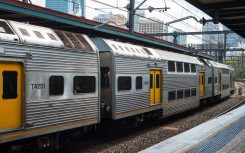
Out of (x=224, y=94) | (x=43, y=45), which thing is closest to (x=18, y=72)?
(x=43, y=45)

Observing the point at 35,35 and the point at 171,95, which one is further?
the point at 171,95

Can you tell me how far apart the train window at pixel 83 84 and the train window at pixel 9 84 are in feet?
8.06

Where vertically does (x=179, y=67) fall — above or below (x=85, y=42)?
below

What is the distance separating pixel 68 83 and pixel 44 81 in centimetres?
111

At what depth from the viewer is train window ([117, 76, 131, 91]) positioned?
42.7ft

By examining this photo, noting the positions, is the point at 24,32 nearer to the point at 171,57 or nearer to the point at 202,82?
the point at 171,57

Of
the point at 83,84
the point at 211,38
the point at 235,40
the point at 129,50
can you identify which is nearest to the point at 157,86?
the point at 129,50

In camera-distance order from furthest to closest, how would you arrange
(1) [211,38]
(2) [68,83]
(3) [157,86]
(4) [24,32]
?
1. (1) [211,38]
2. (3) [157,86]
3. (2) [68,83]
4. (4) [24,32]

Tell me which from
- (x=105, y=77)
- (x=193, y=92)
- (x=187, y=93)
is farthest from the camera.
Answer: (x=193, y=92)

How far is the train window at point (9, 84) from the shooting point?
816cm

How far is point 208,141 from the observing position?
36.3ft

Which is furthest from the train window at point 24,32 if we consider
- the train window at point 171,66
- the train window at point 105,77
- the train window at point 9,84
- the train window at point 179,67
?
the train window at point 179,67

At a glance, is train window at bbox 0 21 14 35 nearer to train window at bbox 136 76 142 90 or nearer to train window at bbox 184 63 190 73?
train window at bbox 136 76 142 90

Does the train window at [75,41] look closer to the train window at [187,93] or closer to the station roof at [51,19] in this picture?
the station roof at [51,19]
